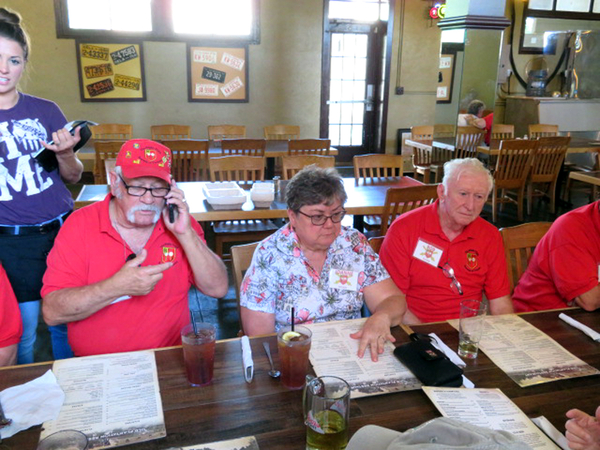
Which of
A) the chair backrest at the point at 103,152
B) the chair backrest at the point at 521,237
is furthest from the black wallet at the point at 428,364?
the chair backrest at the point at 103,152

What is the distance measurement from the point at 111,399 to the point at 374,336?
76 centimetres

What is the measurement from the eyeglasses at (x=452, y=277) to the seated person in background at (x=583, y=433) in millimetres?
1029

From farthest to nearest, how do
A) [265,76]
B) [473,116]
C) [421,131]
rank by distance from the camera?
[265,76]
[421,131]
[473,116]

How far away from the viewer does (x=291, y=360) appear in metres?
1.30

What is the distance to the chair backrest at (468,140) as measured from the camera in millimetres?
5766

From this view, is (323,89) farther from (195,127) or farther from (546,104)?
(546,104)

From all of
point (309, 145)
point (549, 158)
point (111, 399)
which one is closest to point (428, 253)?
point (111, 399)

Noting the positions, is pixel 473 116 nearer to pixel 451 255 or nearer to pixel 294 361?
pixel 451 255

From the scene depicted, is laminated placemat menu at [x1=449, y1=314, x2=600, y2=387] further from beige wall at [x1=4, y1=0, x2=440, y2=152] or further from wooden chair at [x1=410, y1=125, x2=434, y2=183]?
beige wall at [x1=4, y1=0, x2=440, y2=152]

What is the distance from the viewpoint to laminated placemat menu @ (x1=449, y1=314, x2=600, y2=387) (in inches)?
55.4

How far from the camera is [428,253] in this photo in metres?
2.17

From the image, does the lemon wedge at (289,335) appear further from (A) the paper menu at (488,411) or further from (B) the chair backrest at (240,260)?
(B) the chair backrest at (240,260)

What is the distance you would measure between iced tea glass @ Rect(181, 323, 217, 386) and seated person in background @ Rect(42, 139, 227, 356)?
315mm

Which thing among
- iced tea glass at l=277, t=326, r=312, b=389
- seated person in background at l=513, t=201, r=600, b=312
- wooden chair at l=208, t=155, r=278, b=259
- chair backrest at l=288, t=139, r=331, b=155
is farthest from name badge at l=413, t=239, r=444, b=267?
chair backrest at l=288, t=139, r=331, b=155
